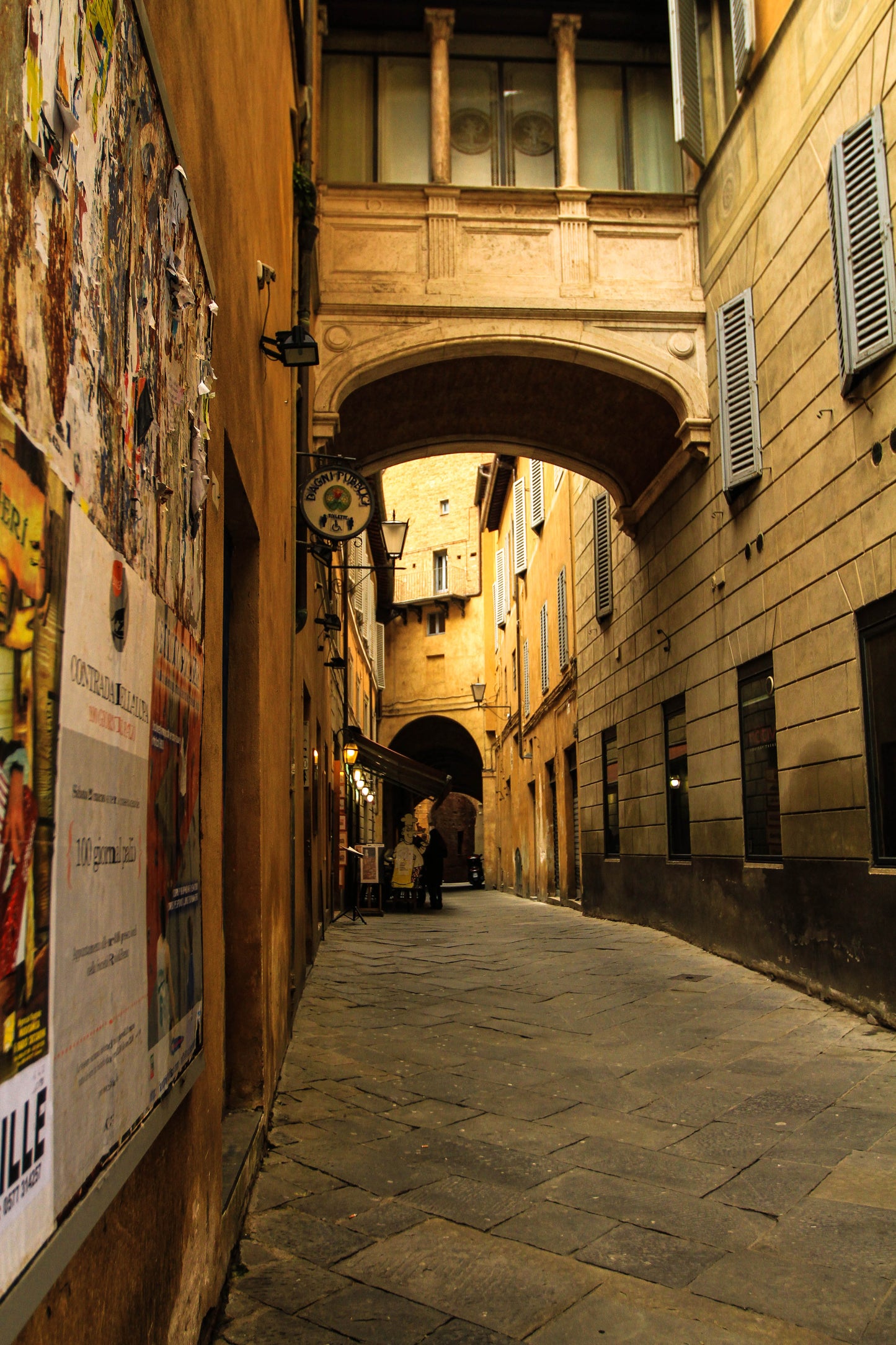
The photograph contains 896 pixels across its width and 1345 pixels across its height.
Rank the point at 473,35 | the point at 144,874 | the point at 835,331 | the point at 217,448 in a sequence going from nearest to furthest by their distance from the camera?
the point at 144,874 → the point at 217,448 → the point at 835,331 → the point at 473,35

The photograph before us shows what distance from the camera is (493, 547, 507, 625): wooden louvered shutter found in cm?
2881

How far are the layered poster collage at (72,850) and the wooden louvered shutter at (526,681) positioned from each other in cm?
2156

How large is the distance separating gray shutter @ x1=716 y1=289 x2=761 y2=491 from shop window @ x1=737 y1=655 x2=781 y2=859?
1695mm

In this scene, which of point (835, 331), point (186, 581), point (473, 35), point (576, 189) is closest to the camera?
point (186, 581)

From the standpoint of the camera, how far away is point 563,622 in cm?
1842

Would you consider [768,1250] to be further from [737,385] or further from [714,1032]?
[737,385]

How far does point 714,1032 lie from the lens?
629cm

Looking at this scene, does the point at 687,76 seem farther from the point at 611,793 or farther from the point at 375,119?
the point at 611,793

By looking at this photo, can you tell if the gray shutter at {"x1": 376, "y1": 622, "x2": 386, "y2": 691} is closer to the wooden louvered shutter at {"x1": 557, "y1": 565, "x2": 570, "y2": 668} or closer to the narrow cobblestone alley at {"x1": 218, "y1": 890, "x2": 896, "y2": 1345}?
the wooden louvered shutter at {"x1": 557, "y1": 565, "x2": 570, "y2": 668}

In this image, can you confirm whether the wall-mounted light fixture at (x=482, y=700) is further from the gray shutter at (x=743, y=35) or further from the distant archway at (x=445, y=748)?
the gray shutter at (x=743, y=35)

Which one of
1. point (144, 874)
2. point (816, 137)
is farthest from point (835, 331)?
point (144, 874)

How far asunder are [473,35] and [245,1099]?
39.8 feet

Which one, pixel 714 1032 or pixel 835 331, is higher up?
pixel 835 331

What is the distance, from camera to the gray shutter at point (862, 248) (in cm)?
664
